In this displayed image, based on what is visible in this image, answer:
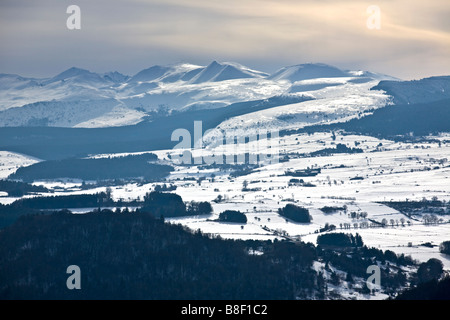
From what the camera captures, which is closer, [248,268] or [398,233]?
[248,268]

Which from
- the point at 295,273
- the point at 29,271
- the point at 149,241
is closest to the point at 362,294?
the point at 295,273

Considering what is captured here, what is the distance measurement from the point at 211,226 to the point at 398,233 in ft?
103

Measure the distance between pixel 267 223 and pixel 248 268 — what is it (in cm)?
4718

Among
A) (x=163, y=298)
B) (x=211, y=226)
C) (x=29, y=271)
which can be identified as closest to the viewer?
(x=163, y=298)

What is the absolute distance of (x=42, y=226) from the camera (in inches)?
6196

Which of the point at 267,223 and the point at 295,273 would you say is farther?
the point at 267,223

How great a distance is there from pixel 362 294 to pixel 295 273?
981cm

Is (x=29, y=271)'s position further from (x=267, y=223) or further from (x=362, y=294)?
(x=267, y=223)

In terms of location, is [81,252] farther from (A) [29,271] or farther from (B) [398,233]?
(B) [398,233]
